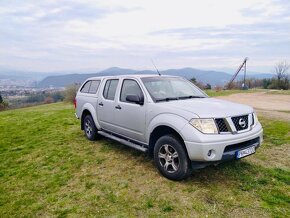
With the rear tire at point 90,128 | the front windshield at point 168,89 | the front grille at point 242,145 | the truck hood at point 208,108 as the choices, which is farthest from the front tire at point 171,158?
the rear tire at point 90,128

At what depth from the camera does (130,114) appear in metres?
5.33

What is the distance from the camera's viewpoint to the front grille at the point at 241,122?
13.7 ft

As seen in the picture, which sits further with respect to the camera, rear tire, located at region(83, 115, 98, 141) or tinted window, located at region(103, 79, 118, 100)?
rear tire, located at region(83, 115, 98, 141)

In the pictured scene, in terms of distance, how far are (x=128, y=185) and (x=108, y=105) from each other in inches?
88.5

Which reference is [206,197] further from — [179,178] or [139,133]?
[139,133]

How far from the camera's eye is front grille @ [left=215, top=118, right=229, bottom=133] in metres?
4.02

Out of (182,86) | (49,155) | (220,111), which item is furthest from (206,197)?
(49,155)

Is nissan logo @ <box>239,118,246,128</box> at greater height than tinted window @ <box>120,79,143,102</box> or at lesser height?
lesser

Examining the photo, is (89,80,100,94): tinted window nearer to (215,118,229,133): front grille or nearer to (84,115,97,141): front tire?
(84,115,97,141): front tire

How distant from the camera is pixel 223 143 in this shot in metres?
3.93

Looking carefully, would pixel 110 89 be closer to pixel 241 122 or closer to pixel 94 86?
pixel 94 86

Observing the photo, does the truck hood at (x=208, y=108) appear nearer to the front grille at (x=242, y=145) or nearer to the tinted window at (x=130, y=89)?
the front grille at (x=242, y=145)

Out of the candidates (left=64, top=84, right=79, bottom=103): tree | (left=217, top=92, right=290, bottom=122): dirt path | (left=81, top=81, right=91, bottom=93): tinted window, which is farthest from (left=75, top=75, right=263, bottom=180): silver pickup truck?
(left=64, top=84, right=79, bottom=103): tree

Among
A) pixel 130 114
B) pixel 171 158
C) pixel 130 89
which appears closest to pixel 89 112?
pixel 130 89
